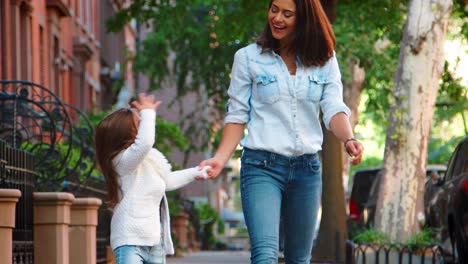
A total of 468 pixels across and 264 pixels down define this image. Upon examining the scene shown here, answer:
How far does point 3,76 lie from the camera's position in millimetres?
23703

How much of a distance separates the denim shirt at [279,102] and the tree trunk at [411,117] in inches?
502

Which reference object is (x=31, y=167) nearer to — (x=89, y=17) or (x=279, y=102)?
(x=279, y=102)

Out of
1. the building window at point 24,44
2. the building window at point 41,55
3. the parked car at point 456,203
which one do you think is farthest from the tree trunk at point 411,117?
the building window at point 41,55

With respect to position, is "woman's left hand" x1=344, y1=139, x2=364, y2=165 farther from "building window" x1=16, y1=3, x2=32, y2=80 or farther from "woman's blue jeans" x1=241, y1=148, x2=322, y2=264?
"building window" x1=16, y1=3, x2=32, y2=80

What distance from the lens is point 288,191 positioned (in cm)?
706

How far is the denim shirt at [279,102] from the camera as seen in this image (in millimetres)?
7066

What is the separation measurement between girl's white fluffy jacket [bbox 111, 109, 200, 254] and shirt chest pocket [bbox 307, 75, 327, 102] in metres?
0.96

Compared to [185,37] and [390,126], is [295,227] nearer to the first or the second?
[390,126]

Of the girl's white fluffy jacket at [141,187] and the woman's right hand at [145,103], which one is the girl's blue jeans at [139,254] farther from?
the woman's right hand at [145,103]

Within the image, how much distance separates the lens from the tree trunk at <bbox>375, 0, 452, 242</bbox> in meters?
19.8

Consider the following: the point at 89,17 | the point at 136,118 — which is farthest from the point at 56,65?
the point at 136,118

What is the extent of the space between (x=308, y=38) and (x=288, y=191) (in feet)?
2.56

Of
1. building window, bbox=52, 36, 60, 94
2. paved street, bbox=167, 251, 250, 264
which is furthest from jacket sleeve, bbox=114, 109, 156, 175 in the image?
building window, bbox=52, 36, 60, 94

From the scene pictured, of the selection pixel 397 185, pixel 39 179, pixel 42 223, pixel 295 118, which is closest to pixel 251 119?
pixel 295 118
